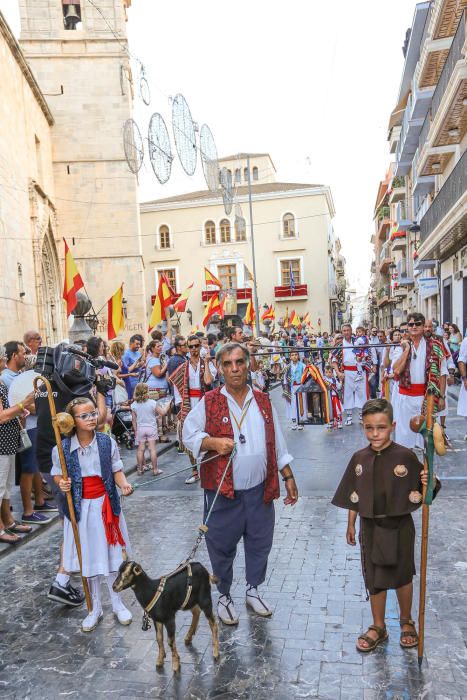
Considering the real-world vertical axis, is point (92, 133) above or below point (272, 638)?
above

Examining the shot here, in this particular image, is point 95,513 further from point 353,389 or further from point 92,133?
point 92,133

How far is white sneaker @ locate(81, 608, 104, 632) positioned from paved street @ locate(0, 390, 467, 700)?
0.16ft

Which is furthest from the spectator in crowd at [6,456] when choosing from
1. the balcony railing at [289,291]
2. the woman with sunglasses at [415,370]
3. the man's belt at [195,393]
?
the balcony railing at [289,291]

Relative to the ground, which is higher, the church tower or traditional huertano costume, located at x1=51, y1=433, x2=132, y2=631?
the church tower

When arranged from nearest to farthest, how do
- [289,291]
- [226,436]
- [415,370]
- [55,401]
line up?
[226,436]
[55,401]
[415,370]
[289,291]

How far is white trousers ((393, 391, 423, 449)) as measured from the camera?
23.7 feet

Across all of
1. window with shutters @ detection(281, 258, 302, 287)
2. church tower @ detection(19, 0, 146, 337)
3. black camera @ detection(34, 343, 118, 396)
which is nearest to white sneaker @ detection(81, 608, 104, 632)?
black camera @ detection(34, 343, 118, 396)

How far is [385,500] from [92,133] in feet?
103

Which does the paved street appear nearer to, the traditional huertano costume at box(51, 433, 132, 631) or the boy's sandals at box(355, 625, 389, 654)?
the boy's sandals at box(355, 625, 389, 654)

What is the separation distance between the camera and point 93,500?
13.3 feet

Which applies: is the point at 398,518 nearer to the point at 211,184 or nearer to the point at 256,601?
the point at 256,601

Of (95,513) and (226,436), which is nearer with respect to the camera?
(226,436)

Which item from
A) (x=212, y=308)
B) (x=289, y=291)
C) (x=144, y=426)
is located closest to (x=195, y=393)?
(x=144, y=426)

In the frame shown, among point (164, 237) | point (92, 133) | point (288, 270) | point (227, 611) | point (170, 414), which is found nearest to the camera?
point (227, 611)
